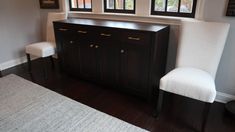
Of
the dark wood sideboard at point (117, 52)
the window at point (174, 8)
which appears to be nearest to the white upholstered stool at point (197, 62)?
the dark wood sideboard at point (117, 52)

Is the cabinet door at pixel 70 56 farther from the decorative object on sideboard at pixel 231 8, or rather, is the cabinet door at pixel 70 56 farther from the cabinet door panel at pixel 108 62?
the decorative object on sideboard at pixel 231 8

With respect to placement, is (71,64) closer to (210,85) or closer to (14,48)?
(14,48)

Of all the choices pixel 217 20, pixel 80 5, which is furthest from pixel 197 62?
pixel 80 5

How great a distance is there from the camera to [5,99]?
2373 mm

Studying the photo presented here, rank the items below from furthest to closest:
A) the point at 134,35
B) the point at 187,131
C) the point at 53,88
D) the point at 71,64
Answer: the point at 71,64
the point at 53,88
the point at 134,35
the point at 187,131

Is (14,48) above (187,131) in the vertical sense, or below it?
above

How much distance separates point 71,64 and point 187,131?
1888 millimetres

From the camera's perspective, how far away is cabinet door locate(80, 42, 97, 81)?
8.38 ft

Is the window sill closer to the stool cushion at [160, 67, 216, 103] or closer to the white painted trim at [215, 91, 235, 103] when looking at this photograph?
the stool cushion at [160, 67, 216, 103]

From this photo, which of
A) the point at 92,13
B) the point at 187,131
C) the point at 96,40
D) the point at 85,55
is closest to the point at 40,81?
the point at 85,55

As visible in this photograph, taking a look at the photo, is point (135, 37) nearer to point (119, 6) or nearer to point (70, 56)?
point (119, 6)

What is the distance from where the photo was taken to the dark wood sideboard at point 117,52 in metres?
2.10

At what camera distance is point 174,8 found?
2438mm

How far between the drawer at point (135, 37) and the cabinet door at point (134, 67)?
0.05 m
